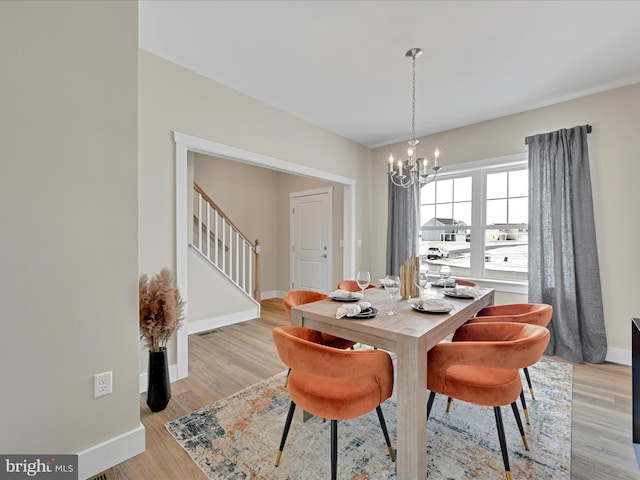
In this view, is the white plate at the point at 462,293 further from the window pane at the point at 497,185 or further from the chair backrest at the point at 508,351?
the window pane at the point at 497,185

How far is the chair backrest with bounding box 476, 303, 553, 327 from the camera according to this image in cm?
Answer: 193

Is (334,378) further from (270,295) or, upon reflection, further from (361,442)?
(270,295)

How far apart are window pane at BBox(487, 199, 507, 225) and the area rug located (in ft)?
6.91

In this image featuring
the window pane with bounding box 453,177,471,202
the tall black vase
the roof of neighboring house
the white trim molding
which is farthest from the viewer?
the roof of neighboring house

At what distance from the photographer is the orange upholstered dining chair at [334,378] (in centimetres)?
126

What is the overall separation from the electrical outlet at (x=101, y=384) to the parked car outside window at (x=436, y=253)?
13.0 ft

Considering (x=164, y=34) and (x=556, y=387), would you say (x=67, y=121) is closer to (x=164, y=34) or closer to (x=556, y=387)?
(x=164, y=34)

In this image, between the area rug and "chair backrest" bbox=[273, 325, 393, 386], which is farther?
the area rug

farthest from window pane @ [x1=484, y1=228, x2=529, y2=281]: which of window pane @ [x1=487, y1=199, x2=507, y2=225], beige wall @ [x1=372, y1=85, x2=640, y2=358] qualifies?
beige wall @ [x1=372, y1=85, x2=640, y2=358]

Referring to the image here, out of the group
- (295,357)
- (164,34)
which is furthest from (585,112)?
(164,34)

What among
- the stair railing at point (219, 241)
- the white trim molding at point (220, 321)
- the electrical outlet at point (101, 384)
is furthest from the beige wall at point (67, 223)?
the stair railing at point (219, 241)

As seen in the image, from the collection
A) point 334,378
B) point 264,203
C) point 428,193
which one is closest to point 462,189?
point 428,193

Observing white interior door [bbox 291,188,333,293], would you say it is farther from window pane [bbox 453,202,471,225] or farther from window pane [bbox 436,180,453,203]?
window pane [bbox 453,202,471,225]

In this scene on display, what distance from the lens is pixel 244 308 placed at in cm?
433
